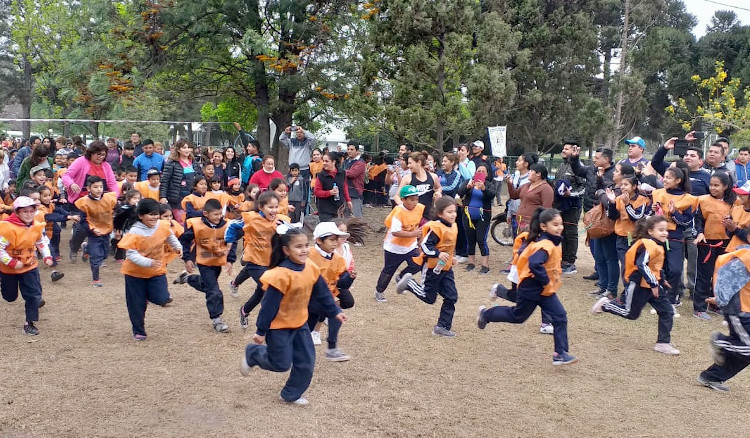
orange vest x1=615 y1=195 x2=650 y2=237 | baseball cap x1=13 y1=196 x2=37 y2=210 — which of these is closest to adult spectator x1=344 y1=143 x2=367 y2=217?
orange vest x1=615 y1=195 x2=650 y2=237

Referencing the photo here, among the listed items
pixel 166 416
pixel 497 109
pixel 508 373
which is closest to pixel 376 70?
pixel 497 109

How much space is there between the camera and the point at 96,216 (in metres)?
9.12

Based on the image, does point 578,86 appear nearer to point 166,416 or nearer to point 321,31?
point 321,31

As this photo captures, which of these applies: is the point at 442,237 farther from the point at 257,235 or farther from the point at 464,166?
the point at 464,166

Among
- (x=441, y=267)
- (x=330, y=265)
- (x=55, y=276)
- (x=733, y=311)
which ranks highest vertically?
(x=330, y=265)

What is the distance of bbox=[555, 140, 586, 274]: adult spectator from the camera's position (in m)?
10.2

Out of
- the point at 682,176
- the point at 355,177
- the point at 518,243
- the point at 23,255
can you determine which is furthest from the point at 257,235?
the point at 355,177

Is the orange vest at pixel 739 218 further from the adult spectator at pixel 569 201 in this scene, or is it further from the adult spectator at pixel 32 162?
the adult spectator at pixel 32 162

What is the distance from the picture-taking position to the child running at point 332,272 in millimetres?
5646

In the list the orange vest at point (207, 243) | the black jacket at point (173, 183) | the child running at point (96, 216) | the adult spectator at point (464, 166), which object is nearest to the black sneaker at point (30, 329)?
the orange vest at point (207, 243)

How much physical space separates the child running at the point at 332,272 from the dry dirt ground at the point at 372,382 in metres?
0.20

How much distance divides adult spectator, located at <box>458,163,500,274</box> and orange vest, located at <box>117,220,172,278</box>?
5.20 m

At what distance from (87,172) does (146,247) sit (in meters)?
3.56

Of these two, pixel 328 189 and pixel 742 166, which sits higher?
pixel 742 166
